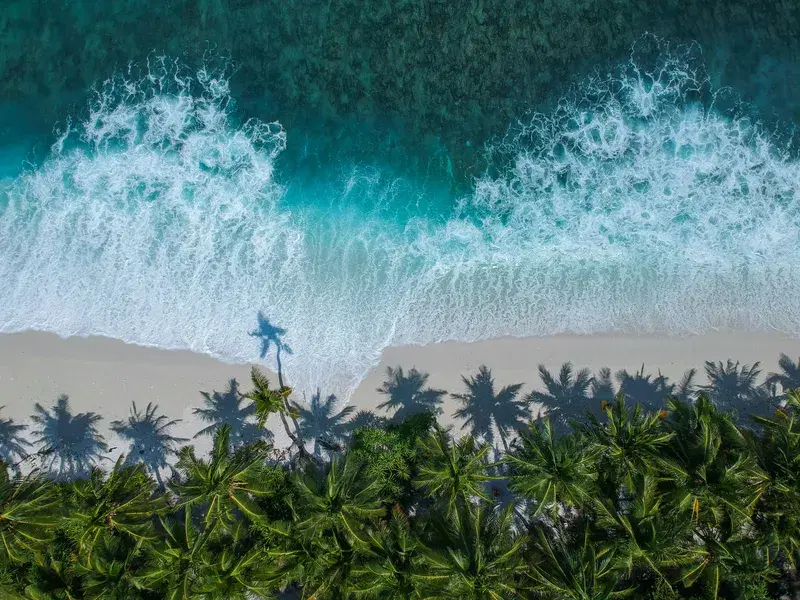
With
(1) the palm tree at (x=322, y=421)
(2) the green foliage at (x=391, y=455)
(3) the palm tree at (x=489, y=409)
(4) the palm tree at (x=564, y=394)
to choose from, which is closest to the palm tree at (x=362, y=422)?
(1) the palm tree at (x=322, y=421)

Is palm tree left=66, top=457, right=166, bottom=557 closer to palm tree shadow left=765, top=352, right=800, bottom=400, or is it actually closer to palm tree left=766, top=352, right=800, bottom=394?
palm tree shadow left=765, top=352, right=800, bottom=400

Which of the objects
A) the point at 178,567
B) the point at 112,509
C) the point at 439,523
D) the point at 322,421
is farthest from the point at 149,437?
the point at 439,523

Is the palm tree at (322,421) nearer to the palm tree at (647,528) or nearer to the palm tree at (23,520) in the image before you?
the palm tree at (23,520)

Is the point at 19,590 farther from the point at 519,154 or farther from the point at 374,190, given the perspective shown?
the point at 519,154

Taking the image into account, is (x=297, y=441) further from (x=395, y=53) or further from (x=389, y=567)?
(x=395, y=53)

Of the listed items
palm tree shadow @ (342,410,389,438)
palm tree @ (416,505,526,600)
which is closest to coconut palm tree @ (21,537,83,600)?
palm tree shadow @ (342,410,389,438)

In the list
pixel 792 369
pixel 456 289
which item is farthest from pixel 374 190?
pixel 792 369
